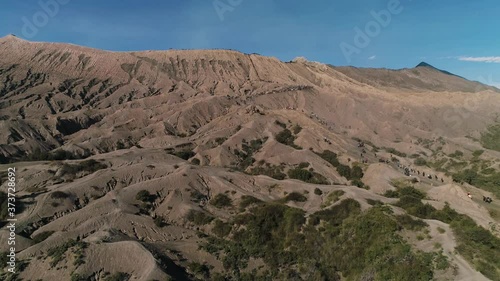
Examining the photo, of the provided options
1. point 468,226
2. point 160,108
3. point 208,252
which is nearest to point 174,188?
point 208,252

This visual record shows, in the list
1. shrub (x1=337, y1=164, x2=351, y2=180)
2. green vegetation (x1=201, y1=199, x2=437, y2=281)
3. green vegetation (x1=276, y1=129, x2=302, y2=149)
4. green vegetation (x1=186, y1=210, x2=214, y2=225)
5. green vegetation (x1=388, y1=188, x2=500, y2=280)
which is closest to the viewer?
green vegetation (x1=388, y1=188, x2=500, y2=280)

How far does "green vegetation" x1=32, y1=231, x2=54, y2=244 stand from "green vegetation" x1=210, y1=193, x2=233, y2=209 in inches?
855

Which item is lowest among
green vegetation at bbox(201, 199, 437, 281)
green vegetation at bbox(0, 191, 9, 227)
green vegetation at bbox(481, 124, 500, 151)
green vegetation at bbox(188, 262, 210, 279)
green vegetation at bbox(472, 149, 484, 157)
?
green vegetation at bbox(188, 262, 210, 279)

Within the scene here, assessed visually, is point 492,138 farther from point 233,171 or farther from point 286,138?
point 233,171

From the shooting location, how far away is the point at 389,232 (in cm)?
4459

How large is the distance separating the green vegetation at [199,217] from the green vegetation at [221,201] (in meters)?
3.88

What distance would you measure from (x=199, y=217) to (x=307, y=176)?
28.2m

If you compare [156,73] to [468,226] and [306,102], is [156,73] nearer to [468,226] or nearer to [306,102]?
[306,102]

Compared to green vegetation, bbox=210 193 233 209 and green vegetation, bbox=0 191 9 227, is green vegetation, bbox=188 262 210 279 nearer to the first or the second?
green vegetation, bbox=210 193 233 209

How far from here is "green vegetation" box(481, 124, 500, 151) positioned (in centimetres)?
12659

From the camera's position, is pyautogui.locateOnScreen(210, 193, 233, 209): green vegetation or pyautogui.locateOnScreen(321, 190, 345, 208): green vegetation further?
pyautogui.locateOnScreen(210, 193, 233, 209): green vegetation

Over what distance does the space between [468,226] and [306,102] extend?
105 m

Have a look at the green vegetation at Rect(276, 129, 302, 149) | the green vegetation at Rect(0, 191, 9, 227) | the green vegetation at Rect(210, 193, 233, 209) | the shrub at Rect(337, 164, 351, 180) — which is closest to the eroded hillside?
the green vegetation at Rect(210, 193, 233, 209)

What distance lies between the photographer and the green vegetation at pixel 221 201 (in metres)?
62.1
